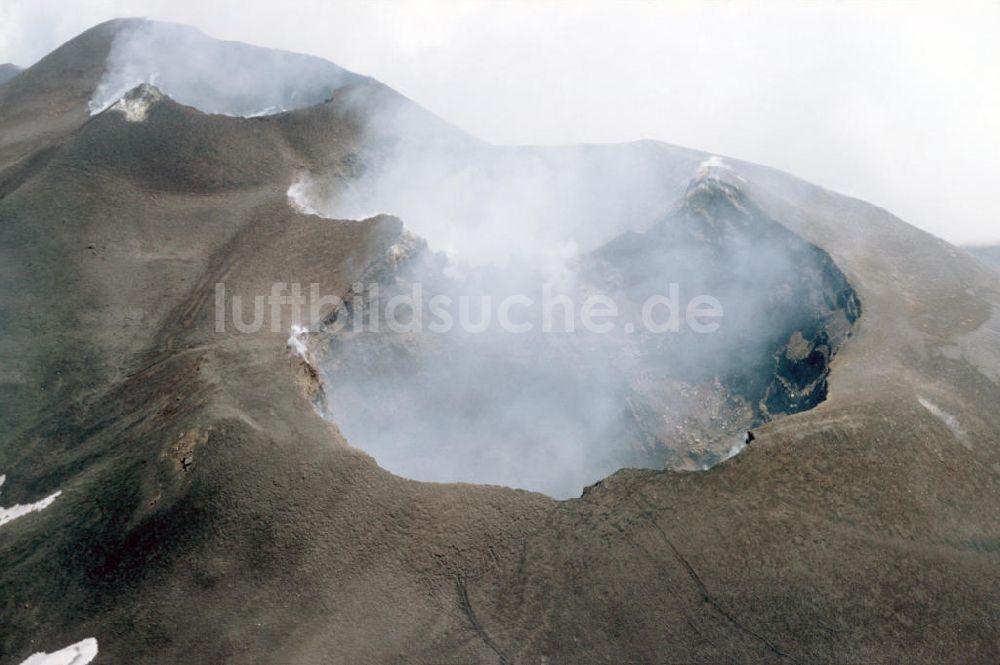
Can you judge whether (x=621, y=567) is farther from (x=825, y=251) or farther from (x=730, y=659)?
(x=825, y=251)

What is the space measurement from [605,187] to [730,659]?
39100 millimetres

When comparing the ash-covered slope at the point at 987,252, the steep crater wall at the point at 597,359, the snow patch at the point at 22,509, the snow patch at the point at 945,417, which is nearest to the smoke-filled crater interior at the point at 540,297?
the steep crater wall at the point at 597,359

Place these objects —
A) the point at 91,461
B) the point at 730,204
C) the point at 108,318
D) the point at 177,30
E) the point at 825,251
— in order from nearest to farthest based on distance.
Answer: the point at 91,461, the point at 108,318, the point at 825,251, the point at 730,204, the point at 177,30

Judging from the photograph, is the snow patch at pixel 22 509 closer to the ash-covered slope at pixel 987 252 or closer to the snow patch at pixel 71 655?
the snow patch at pixel 71 655

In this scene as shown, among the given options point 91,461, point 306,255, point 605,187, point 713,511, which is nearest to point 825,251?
point 605,187

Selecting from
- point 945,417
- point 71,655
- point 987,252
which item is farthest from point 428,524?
point 987,252

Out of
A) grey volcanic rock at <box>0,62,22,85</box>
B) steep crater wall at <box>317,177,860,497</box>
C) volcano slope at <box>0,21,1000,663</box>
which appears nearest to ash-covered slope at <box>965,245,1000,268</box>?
steep crater wall at <box>317,177,860,497</box>

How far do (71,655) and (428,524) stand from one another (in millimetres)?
10843

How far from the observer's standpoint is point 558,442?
37562 millimetres

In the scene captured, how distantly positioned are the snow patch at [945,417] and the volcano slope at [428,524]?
218mm

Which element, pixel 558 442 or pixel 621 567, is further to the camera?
pixel 558 442

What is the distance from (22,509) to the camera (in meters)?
22.8

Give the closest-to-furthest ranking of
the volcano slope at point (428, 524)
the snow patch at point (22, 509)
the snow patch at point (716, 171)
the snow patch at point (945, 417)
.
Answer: the volcano slope at point (428, 524)
the snow patch at point (22, 509)
the snow patch at point (945, 417)
the snow patch at point (716, 171)

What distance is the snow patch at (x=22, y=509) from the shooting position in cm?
2261
